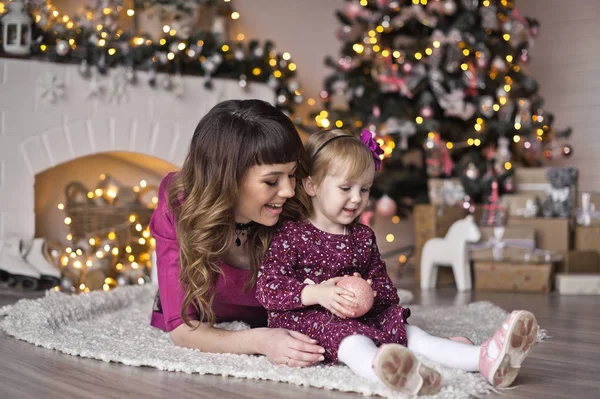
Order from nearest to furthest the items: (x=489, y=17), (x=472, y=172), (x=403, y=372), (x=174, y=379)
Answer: (x=403, y=372)
(x=174, y=379)
(x=472, y=172)
(x=489, y=17)

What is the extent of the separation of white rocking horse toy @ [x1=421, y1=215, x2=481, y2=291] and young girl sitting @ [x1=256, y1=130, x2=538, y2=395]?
5.70 ft

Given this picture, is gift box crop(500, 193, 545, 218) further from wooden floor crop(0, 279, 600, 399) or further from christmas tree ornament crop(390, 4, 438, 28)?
wooden floor crop(0, 279, 600, 399)

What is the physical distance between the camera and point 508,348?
1.55m

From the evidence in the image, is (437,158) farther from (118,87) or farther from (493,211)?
(118,87)

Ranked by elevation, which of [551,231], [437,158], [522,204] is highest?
[437,158]

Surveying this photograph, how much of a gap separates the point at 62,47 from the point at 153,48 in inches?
18.3

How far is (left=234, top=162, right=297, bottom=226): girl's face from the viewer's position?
1.89 m

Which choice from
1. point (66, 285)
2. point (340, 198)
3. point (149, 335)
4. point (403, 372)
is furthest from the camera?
point (66, 285)

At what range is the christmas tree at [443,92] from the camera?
4129 mm

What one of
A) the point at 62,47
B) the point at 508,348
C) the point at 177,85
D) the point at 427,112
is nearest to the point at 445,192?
the point at 427,112

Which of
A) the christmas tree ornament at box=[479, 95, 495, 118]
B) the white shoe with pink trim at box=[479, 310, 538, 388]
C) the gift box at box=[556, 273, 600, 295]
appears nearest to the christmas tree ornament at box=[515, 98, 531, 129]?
the christmas tree ornament at box=[479, 95, 495, 118]

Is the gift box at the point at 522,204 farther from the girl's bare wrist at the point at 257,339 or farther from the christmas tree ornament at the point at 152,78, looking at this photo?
the girl's bare wrist at the point at 257,339

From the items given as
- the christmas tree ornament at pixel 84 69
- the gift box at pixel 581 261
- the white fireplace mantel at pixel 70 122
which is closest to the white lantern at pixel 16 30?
the white fireplace mantel at pixel 70 122

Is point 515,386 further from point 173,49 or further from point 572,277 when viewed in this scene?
point 173,49
